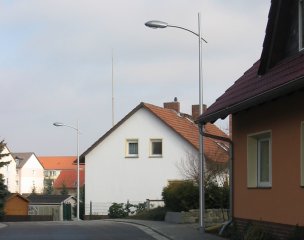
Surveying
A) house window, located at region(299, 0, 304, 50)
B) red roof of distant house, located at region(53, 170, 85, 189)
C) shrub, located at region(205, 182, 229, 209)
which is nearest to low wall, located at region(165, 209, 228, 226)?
shrub, located at region(205, 182, 229, 209)

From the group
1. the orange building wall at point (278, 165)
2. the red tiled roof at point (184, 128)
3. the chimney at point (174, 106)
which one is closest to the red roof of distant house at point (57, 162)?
the chimney at point (174, 106)

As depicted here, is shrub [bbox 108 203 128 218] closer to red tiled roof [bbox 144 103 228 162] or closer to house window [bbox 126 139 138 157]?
house window [bbox 126 139 138 157]

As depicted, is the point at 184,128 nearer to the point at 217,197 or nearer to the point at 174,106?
the point at 174,106

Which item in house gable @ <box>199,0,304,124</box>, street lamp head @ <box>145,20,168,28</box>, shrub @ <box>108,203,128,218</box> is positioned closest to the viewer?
house gable @ <box>199,0,304,124</box>

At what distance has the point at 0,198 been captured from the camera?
40.0 meters

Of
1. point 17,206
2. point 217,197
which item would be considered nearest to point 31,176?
point 17,206

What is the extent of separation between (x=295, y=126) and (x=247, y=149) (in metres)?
2.84

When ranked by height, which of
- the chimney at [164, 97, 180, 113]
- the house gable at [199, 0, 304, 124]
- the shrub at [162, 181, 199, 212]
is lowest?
the shrub at [162, 181, 199, 212]

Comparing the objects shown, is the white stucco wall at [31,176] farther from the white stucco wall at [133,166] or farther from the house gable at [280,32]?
the house gable at [280,32]

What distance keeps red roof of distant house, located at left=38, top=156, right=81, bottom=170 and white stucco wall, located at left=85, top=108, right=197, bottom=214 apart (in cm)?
12245

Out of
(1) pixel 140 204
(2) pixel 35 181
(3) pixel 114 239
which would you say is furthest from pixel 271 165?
(2) pixel 35 181

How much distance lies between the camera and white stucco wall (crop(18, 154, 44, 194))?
126562 mm

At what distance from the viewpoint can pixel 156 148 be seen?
4325 cm

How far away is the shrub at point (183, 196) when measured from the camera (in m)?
23.5
